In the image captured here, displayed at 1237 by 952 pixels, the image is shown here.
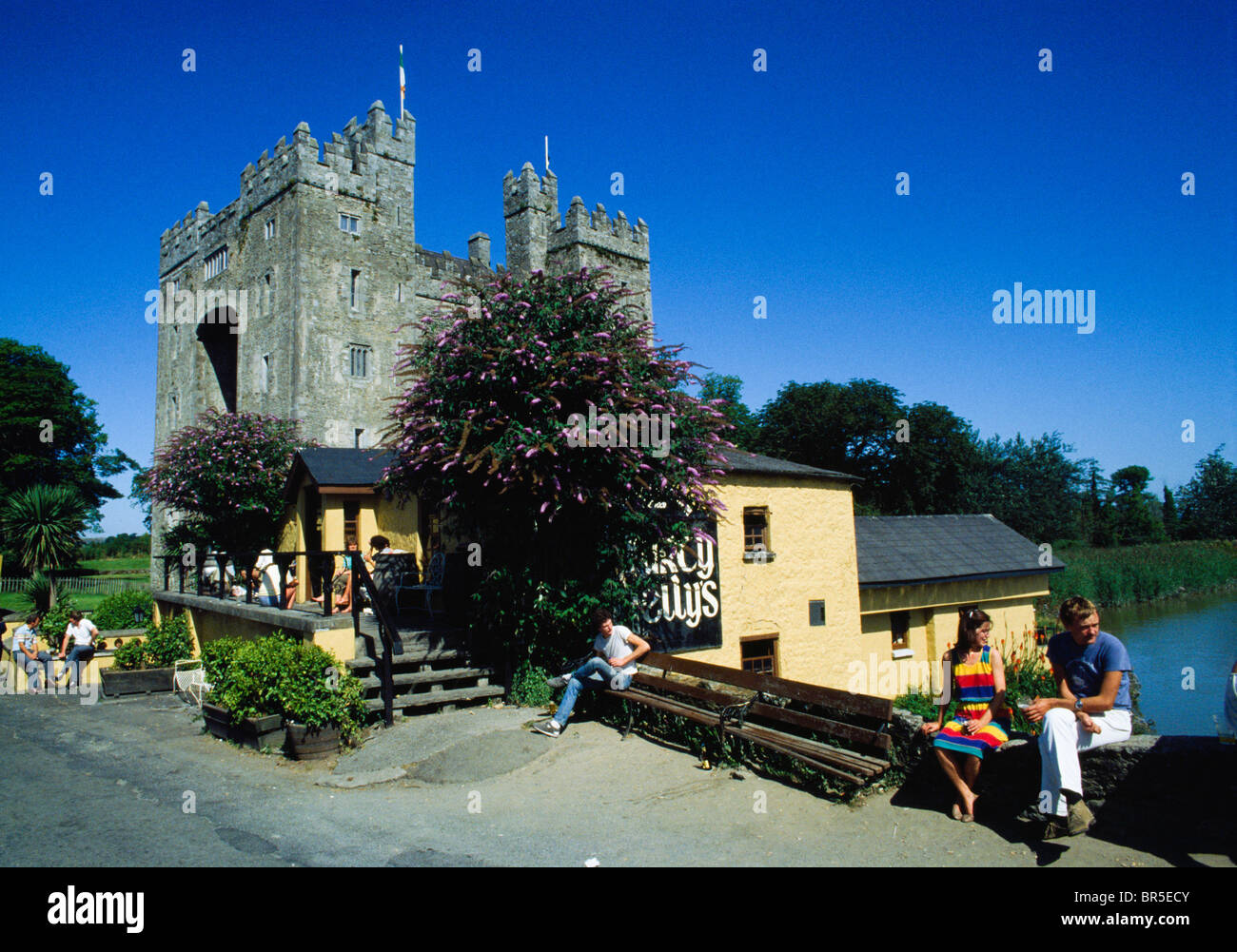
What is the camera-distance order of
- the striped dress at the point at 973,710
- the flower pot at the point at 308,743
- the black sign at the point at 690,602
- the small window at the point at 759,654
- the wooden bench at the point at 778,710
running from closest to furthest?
the striped dress at the point at 973,710 → the wooden bench at the point at 778,710 → the flower pot at the point at 308,743 → the black sign at the point at 690,602 → the small window at the point at 759,654

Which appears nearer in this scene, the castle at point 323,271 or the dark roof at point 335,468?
the dark roof at point 335,468

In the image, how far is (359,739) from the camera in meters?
8.38

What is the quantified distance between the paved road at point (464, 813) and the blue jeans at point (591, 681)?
0.34 metres

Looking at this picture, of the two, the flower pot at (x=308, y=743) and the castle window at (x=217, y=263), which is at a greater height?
the castle window at (x=217, y=263)

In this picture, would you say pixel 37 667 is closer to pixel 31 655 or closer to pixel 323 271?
pixel 31 655

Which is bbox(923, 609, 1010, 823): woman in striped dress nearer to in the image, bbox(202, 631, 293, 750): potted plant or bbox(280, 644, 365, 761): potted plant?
bbox(280, 644, 365, 761): potted plant

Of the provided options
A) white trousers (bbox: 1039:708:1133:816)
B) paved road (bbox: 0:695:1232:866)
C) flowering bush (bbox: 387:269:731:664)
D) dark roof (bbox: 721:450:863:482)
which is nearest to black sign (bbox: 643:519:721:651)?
dark roof (bbox: 721:450:863:482)

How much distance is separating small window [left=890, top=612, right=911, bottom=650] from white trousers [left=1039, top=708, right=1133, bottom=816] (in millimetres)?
13680

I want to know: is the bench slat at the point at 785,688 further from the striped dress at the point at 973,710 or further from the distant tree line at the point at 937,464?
the distant tree line at the point at 937,464

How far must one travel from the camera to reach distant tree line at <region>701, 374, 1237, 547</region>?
175 feet

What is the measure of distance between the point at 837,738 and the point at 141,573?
51744mm

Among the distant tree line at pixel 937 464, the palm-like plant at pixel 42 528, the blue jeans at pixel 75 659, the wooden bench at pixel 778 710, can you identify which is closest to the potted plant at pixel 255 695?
the wooden bench at pixel 778 710

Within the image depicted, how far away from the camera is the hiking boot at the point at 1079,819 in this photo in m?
4.97
